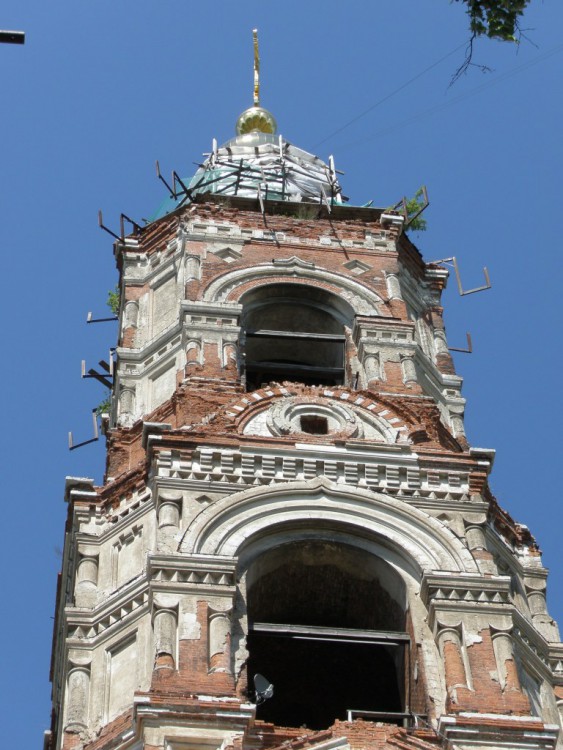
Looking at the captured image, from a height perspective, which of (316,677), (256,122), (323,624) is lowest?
(316,677)

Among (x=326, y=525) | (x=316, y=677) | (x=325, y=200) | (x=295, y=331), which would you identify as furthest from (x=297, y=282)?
(x=316, y=677)

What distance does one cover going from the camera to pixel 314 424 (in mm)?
25688

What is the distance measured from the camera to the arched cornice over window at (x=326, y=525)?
22.7 metres

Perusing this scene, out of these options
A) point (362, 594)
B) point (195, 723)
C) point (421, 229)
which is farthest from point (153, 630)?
point (421, 229)

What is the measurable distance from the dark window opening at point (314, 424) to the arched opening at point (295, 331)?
3.33 m

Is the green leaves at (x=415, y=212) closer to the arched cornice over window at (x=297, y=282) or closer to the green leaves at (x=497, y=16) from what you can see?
the arched cornice over window at (x=297, y=282)

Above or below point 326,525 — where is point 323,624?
below

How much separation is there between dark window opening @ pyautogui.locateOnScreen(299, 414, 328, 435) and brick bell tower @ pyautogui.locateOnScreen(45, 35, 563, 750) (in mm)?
31

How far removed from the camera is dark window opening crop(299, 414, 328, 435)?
1005 inches

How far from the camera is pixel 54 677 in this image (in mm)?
25328

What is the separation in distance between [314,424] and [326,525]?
259 centimetres

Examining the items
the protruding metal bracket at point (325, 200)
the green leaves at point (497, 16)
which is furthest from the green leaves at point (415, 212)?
the green leaves at point (497, 16)

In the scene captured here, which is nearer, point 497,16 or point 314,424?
point 497,16

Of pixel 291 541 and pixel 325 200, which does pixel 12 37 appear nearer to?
pixel 291 541
